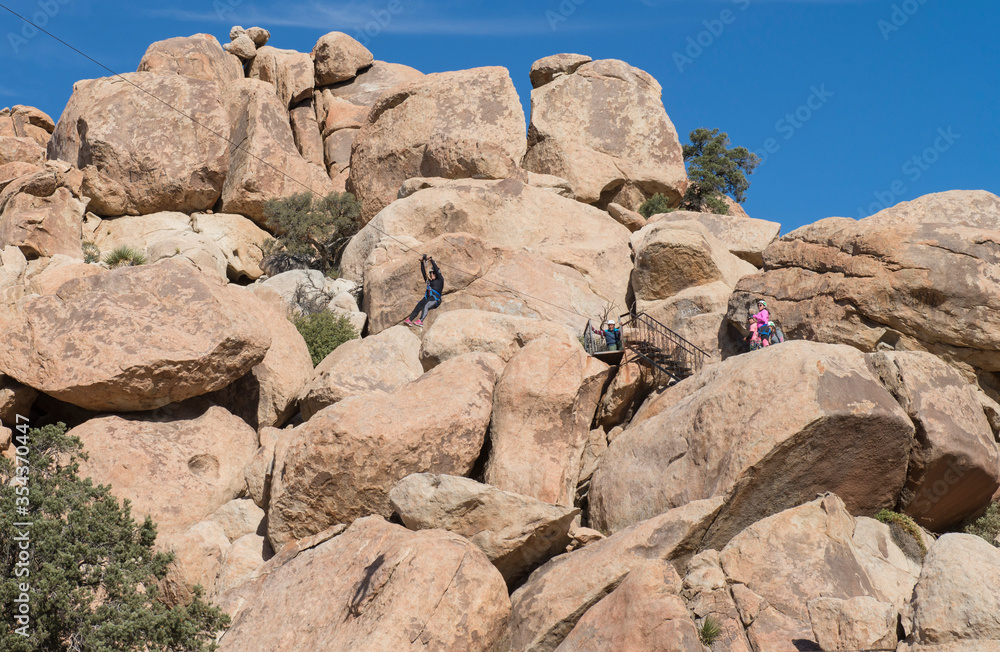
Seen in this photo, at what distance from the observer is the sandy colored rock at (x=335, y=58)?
143 feet

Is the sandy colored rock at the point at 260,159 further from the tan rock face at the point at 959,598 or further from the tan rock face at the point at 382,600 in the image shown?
the tan rock face at the point at 959,598

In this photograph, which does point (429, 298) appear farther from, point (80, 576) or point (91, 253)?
point (80, 576)

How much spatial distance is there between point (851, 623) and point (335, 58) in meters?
38.6

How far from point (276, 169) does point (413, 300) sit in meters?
12.5

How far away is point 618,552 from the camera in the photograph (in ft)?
44.6

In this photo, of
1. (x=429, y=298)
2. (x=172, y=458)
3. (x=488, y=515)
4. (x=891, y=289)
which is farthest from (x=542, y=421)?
(x=891, y=289)

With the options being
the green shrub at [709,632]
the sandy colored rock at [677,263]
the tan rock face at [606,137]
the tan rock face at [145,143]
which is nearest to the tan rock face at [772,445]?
the green shrub at [709,632]

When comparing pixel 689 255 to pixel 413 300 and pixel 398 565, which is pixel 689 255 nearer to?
pixel 413 300

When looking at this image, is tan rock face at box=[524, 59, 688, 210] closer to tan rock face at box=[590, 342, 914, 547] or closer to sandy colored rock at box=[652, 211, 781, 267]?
sandy colored rock at box=[652, 211, 781, 267]

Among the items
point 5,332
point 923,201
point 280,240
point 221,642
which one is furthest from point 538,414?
point 280,240

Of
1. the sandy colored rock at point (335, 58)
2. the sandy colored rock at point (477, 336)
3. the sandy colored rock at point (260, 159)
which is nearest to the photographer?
the sandy colored rock at point (477, 336)

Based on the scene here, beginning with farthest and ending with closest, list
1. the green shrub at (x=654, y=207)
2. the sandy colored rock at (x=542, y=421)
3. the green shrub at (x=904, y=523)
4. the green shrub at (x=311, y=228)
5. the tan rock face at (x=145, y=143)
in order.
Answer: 1. the green shrub at (x=654, y=207)
2. the tan rock face at (x=145, y=143)
3. the green shrub at (x=311, y=228)
4. the sandy colored rock at (x=542, y=421)
5. the green shrub at (x=904, y=523)

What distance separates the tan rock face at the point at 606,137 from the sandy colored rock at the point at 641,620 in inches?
940

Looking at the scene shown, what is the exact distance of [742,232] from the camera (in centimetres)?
3108
